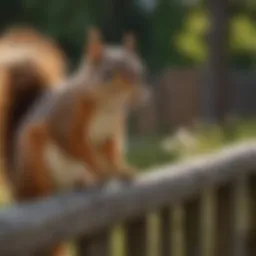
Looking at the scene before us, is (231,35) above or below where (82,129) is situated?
below

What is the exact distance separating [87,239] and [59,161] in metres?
0.34

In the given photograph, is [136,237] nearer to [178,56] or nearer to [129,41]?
[129,41]

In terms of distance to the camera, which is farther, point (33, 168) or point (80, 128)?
point (80, 128)

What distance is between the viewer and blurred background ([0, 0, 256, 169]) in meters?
7.88

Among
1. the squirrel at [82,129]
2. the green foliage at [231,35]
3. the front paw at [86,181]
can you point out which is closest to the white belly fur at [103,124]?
the squirrel at [82,129]

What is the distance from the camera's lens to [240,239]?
1872 millimetres

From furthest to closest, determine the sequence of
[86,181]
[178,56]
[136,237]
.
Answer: [178,56] < [86,181] < [136,237]

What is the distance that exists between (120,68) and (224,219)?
13.5 inches

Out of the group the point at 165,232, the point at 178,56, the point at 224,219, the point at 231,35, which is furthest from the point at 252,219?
the point at 178,56

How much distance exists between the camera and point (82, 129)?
1623 mm

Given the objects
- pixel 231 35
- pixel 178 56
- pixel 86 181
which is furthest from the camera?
pixel 178 56

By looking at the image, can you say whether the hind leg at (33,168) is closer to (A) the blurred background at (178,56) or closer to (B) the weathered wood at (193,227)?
(B) the weathered wood at (193,227)

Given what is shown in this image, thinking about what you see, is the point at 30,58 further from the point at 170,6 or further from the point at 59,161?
the point at 170,6

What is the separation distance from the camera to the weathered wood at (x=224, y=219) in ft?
5.63
